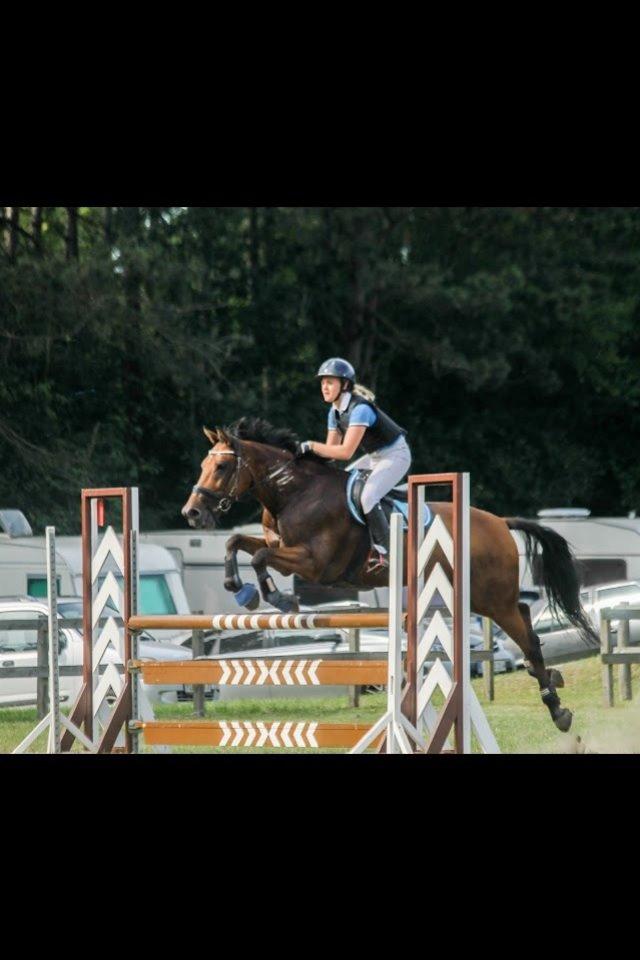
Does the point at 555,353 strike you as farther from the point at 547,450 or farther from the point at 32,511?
the point at 32,511

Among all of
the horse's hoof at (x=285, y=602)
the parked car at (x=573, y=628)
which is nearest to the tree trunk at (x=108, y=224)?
the parked car at (x=573, y=628)

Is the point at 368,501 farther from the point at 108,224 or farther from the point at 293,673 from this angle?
the point at 108,224

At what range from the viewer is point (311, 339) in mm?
31000

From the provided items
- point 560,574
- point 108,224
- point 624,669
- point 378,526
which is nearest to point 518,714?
point 560,574

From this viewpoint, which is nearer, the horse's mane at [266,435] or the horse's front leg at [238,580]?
the horse's front leg at [238,580]

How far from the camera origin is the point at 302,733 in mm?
7363

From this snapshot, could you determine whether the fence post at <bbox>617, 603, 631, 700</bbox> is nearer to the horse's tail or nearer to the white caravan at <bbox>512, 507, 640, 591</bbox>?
the horse's tail

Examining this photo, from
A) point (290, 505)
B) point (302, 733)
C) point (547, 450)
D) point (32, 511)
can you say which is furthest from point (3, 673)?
point (547, 450)

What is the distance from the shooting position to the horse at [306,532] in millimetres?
9453

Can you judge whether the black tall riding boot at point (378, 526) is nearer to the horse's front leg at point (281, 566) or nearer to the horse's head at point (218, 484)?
the horse's front leg at point (281, 566)

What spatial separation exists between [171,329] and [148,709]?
1882cm

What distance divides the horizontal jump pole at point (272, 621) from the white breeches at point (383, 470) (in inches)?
82.1

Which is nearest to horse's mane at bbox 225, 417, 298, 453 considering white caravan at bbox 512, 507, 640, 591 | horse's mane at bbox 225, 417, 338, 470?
horse's mane at bbox 225, 417, 338, 470

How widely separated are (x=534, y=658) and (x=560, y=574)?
0.98 metres
